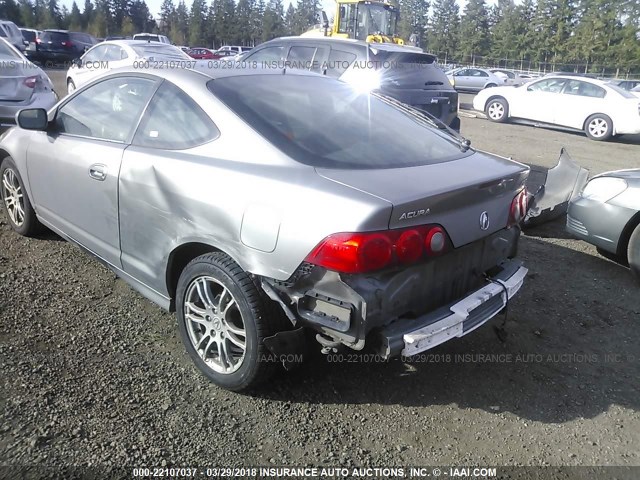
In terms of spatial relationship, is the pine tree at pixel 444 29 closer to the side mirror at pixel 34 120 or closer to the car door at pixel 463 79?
the car door at pixel 463 79

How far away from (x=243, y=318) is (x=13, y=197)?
301 cm

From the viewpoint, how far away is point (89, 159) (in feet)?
11.1

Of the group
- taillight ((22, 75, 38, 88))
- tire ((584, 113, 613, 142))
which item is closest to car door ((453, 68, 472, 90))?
tire ((584, 113, 613, 142))

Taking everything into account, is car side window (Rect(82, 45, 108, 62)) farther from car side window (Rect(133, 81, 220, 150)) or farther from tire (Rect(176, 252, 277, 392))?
tire (Rect(176, 252, 277, 392))

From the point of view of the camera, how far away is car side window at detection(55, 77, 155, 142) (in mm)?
3258

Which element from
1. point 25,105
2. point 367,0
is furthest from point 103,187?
point 367,0

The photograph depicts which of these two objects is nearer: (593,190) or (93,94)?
(93,94)

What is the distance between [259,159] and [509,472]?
1.84 metres

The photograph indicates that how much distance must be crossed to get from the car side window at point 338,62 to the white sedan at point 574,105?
26.8 ft

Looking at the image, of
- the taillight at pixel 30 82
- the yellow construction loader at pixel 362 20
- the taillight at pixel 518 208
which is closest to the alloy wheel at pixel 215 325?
the taillight at pixel 518 208

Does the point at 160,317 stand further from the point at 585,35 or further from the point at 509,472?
the point at 585,35

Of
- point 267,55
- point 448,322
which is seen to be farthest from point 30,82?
point 448,322

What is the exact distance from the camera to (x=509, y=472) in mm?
2420

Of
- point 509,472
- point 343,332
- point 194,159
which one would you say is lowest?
point 509,472
